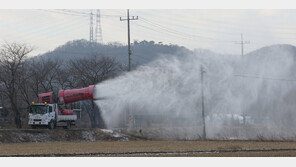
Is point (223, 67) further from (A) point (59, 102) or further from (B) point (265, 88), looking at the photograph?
(A) point (59, 102)

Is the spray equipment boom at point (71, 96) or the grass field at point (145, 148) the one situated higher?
the spray equipment boom at point (71, 96)

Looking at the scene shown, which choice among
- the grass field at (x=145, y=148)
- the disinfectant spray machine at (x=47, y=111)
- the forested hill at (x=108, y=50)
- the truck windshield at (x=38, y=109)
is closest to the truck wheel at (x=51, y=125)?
the disinfectant spray machine at (x=47, y=111)

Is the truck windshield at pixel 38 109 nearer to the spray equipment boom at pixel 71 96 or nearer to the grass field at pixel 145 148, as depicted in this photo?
the spray equipment boom at pixel 71 96

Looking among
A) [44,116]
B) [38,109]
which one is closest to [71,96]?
[38,109]

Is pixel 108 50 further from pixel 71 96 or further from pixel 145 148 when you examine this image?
pixel 145 148

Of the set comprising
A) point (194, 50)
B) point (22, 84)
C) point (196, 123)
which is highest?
point (194, 50)

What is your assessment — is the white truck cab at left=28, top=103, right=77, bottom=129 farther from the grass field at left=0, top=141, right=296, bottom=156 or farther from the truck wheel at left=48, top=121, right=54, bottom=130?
the grass field at left=0, top=141, right=296, bottom=156

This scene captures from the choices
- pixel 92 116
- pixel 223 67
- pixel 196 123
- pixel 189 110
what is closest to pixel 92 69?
pixel 92 116

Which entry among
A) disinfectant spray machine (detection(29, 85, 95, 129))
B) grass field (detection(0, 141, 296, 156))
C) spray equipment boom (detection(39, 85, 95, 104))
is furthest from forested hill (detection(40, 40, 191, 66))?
grass field (detection(0, 141, 296, 156))

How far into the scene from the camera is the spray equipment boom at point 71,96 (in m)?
45.3

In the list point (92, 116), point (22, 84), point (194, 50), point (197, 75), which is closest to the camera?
point (197, 75)

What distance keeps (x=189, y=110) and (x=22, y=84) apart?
126ft

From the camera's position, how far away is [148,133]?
2431 inches

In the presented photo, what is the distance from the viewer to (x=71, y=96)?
4834 cm
